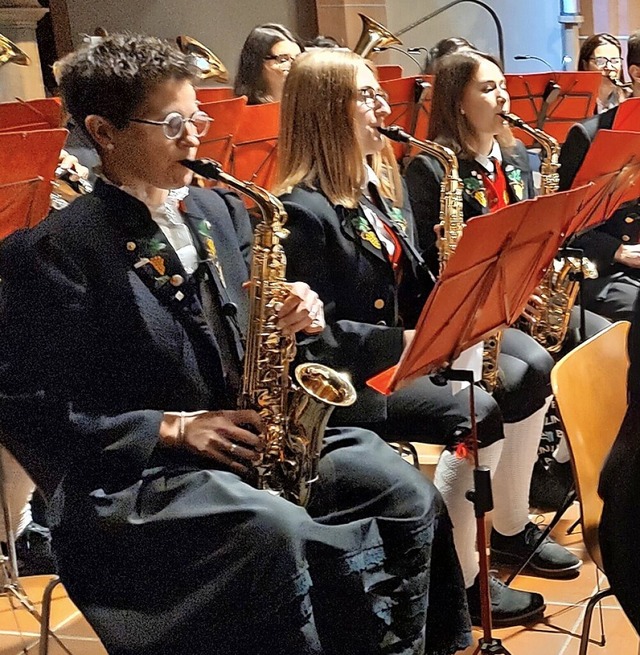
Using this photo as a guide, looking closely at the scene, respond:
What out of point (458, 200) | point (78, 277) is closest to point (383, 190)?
point (458, 200)

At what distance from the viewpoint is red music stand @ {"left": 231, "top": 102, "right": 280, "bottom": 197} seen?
2818 mm

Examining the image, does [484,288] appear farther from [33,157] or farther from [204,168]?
[33,157]

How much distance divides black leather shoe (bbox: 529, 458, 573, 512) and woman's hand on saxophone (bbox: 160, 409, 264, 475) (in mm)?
1325

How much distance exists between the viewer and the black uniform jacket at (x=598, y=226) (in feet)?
9.73

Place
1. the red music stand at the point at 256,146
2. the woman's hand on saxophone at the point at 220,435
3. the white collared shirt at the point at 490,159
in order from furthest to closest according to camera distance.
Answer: the red music stand at the point at 256,146 < the white collared shirt at the point at 490,159 < the woman's hand on saxophone at the point at 220,435

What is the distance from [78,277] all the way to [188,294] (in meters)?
0.19

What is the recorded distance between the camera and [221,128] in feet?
8.48

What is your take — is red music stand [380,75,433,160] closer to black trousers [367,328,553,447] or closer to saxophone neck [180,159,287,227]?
black trousers [367,328,553,447]

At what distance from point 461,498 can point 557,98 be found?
220cm

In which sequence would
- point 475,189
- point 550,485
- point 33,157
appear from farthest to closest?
point 550,485 → point 475,189 → point 33,157

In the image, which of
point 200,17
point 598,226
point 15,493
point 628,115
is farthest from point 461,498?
point 200,17

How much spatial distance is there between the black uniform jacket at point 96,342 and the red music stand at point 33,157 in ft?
1.23

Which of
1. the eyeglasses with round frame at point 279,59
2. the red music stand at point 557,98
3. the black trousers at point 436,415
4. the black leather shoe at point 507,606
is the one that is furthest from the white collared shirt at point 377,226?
the red music stand at point 557,98

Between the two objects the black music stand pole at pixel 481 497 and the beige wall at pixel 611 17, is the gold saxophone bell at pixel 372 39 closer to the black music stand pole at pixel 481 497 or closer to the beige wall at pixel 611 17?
the black music stand pole at pixel 481 497
